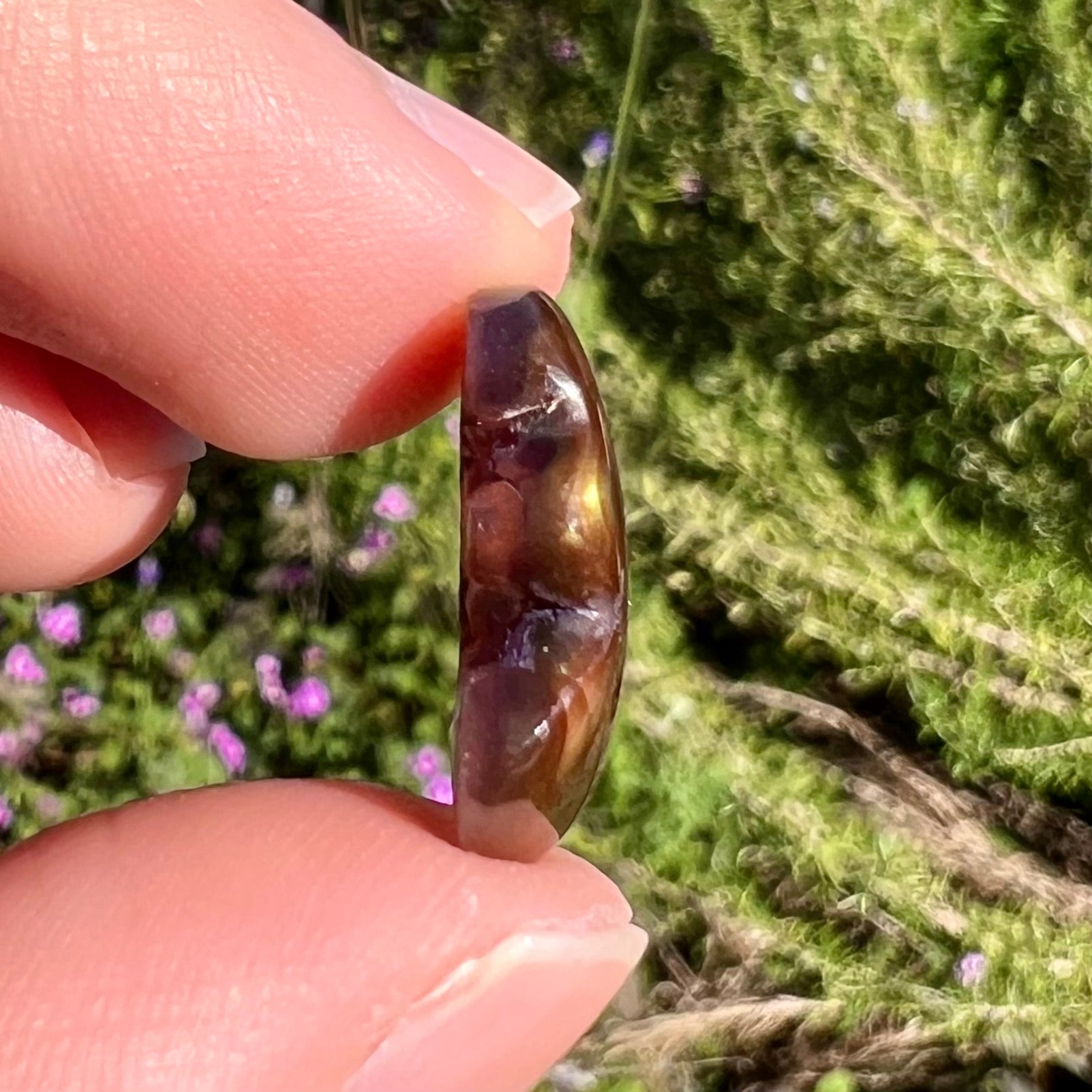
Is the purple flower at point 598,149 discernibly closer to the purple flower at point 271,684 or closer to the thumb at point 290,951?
the purple flower at point 271,684

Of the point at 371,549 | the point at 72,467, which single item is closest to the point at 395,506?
the point at 371,549

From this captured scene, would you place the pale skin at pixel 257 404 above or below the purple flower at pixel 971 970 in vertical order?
above

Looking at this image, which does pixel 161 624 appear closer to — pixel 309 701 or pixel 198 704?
pixel 198 704

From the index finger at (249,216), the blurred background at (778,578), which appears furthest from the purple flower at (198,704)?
the index finger at (249,216)

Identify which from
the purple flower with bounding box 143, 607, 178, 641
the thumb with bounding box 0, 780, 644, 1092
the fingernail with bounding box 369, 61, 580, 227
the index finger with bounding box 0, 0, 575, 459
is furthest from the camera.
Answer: the purple flower with bounding box 143, 607, 178, 641

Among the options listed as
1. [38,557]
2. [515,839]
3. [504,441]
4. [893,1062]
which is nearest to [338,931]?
[515,839]

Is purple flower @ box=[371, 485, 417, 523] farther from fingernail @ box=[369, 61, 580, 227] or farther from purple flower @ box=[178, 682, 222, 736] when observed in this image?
fingernail @ box=[369, 61, 580, 227]

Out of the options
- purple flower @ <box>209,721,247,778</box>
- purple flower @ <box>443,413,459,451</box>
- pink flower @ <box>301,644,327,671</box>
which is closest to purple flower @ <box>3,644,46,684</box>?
purple flower @ <box>209,721,247,778</box>

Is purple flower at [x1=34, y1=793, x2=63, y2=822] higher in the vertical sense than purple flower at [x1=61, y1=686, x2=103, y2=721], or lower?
lower
